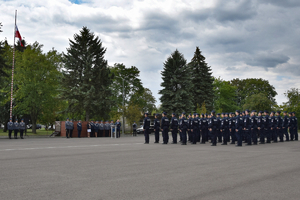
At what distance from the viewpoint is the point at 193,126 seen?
20.6 meters

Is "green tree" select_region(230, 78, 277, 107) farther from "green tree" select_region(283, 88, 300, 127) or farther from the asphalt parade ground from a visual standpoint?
the asphalt parade ground

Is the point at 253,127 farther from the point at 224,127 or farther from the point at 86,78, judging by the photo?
the point at 86,78

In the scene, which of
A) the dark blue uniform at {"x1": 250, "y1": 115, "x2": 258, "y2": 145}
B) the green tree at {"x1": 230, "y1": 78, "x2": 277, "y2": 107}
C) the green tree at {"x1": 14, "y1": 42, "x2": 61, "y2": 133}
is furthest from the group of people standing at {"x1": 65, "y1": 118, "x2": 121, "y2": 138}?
the green tree at {"x1": 230, "y1": 78, "x2": 277, "y2": 107}

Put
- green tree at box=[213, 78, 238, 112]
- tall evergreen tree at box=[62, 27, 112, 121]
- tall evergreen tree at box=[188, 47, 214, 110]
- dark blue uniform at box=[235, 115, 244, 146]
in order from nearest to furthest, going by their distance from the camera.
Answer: dark blue uniform at box=[235, 115, 244, 146] < tall evergreen tree at box=[62, 27, 112, 121] < tall evergreen tree at box=[188, 47, 214, 110] < green tree at box=[213, 78, 238, 112]

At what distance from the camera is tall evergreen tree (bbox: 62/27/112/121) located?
42562 millimetres

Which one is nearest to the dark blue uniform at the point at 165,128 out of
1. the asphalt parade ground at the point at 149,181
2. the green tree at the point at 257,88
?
the asphalt parade ground at the point at 149,181

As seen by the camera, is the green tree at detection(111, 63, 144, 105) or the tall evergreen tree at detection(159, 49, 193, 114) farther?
the green tree at detection(111, 63, 144, 105)

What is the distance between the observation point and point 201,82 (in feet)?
185

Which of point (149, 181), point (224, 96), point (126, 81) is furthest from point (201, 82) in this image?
point (149, 181)

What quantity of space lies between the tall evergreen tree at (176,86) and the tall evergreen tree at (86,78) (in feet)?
31.7

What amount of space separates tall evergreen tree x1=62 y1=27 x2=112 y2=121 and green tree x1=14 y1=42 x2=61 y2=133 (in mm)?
2466

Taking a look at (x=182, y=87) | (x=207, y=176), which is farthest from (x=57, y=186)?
(x=182, y=87)

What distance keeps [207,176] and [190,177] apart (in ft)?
1.49

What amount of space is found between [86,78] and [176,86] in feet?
48.9
